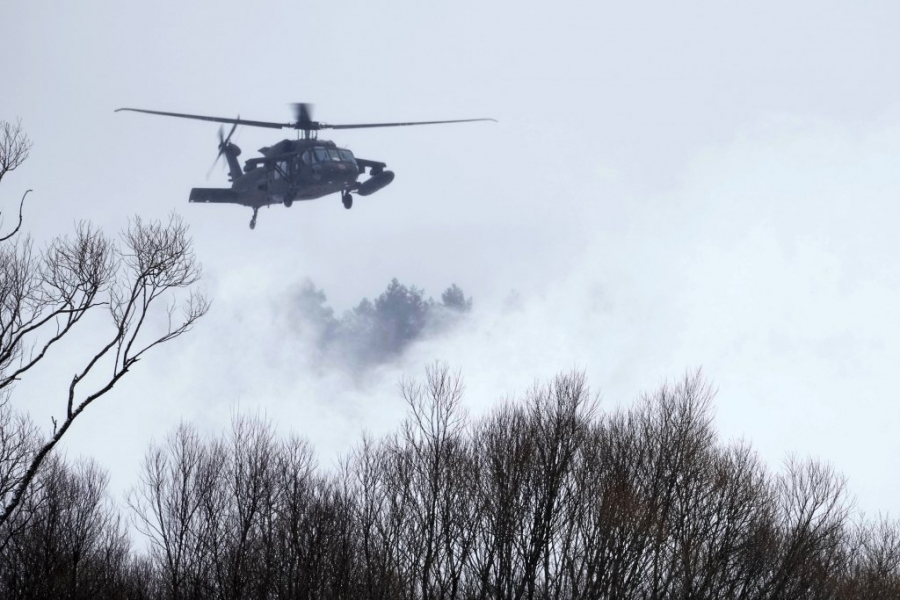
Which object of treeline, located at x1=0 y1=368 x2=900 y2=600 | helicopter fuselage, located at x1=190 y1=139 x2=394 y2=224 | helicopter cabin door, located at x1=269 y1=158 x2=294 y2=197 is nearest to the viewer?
treeline, located at x1=0 y1=368 x2=900 y2=600

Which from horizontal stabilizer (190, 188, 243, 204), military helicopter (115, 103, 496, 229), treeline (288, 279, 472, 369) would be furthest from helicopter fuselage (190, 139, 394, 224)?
treeline (288, 279, 472, 369)

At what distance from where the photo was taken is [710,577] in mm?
31938

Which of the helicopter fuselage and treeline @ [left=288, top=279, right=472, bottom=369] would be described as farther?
treeline @ [left=288, top=279, right=472, bottom=369]

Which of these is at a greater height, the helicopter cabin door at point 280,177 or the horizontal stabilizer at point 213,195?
the horizontal stabilizer at point 213,195

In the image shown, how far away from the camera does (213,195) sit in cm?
5722

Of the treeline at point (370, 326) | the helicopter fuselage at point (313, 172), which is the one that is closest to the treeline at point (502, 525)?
the helicopter fuselage at point (313, 172)

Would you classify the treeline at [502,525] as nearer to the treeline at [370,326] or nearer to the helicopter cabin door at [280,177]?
the helicopter cabin door at [280,177]

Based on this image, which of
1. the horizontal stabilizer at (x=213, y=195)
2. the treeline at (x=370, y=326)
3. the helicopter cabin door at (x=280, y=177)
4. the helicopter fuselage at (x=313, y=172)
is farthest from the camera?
the treeline at (x=370, y=326)

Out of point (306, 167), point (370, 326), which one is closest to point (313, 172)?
point (306, 167)

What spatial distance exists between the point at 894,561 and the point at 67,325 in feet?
130

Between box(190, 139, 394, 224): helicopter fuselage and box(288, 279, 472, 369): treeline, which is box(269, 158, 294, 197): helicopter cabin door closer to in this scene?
box(190, 139, 394, 224): helicopter fuselage

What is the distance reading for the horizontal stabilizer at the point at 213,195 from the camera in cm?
5703

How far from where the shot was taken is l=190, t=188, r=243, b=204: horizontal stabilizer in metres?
57.0

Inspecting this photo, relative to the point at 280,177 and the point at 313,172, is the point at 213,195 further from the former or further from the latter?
the point at 313,172
